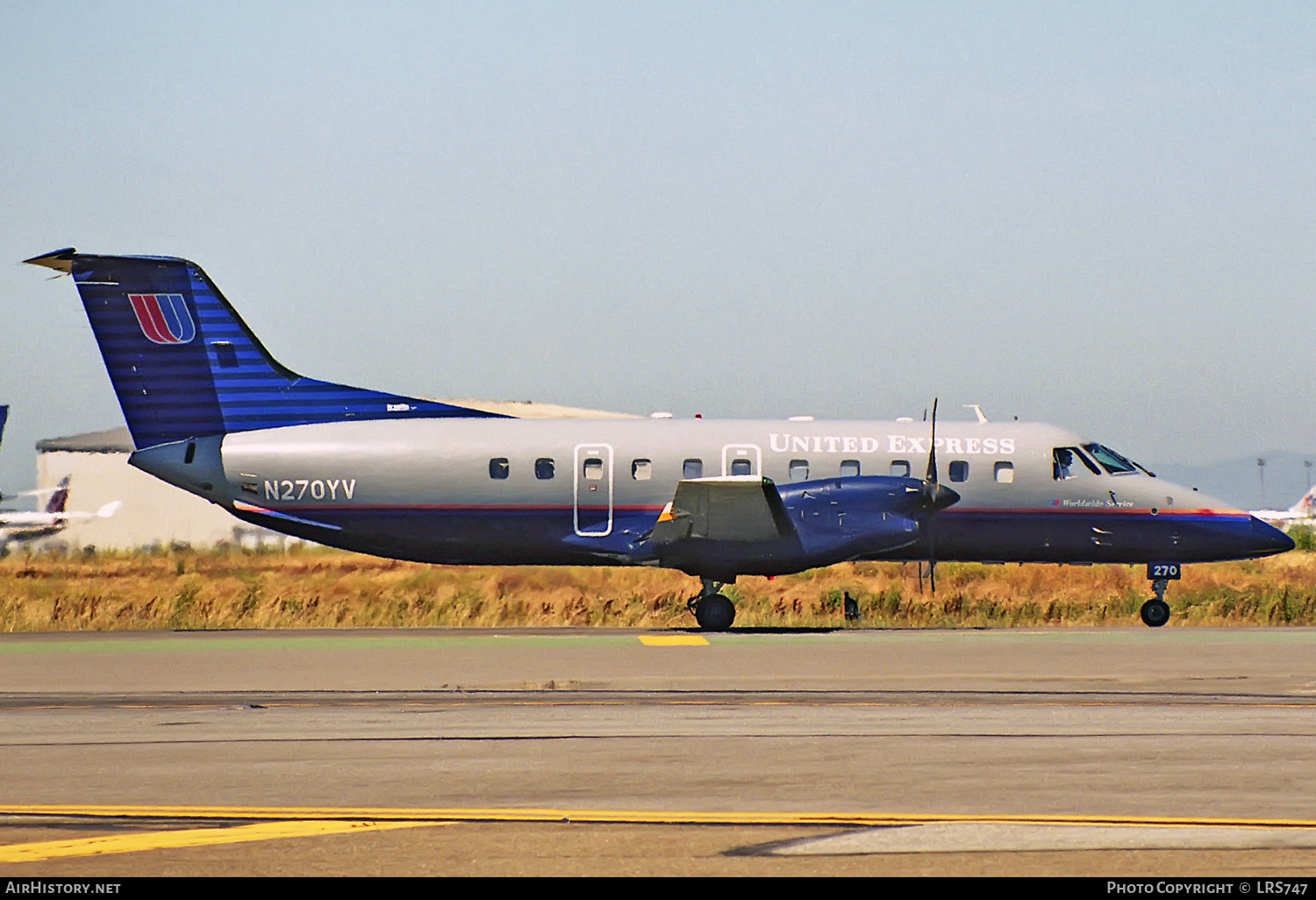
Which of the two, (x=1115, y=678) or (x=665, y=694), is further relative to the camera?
(x=1115, y=678)

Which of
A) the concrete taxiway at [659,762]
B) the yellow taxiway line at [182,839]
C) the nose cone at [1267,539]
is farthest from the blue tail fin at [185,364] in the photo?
the yellow taxiway line at [182,839]

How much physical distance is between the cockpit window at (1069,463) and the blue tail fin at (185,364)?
10.0 metres

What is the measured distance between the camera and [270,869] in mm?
7547

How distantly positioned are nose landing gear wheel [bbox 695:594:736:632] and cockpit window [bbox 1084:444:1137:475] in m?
7.15

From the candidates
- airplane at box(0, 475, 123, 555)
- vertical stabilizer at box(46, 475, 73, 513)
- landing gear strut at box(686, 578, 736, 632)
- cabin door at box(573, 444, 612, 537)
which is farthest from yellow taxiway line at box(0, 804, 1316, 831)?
vertical stabilizer at box(46, 475, 73, 513)

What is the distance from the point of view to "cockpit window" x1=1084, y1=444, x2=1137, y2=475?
29391 millimetres

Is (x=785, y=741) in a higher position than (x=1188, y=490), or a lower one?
lower

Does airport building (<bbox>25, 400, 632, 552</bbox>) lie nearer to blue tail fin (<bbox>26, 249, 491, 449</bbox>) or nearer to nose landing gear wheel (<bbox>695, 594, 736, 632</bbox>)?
blue tail fin (<bbox>26, 249, 491, 449</bbox>)

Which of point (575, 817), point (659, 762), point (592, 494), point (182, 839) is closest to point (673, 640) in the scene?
point (592, 494)

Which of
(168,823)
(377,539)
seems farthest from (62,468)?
(168,823)

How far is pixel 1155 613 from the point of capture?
28734 millimetres

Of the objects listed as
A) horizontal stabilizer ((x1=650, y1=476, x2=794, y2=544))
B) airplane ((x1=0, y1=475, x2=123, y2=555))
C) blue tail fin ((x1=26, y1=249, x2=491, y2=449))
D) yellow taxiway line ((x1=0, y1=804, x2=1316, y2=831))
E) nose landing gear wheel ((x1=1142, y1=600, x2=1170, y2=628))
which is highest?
blue tail fin ((x1=26, y1=249, x2=491, y2=449))

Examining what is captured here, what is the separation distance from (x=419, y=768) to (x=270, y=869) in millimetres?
3503

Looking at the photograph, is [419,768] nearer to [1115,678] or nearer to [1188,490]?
[1115,678]
